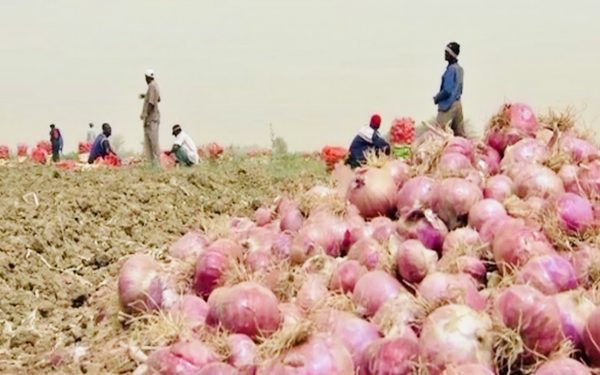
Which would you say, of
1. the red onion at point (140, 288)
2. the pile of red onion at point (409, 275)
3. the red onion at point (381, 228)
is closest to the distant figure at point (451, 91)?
A: the pile of red onion at point (409, 275)

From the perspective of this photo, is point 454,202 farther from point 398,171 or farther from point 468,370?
point 468,370

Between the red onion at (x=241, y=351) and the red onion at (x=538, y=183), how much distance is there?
1470mm

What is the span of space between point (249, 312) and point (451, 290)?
64 centimetres

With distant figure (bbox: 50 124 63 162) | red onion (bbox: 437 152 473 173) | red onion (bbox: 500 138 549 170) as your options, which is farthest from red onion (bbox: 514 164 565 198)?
distant figure (bbox: 50 124 63 162)

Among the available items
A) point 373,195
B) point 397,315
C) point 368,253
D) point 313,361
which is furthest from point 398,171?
point 313,361

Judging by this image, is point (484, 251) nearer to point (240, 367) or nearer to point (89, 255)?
point (240, 367)

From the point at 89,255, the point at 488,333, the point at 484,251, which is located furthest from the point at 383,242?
the point at 89,255

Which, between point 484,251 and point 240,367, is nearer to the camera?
point 240,367

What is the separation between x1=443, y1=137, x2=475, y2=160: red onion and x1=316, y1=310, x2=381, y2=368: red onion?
143 centimetres

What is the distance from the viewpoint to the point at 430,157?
4.37 meters

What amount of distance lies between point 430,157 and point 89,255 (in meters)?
3.34

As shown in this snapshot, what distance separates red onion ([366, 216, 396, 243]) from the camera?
3727 millimetres

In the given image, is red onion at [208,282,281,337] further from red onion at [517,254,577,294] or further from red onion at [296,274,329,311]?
red onion at [517,254,577,294]

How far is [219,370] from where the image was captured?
275 cm
